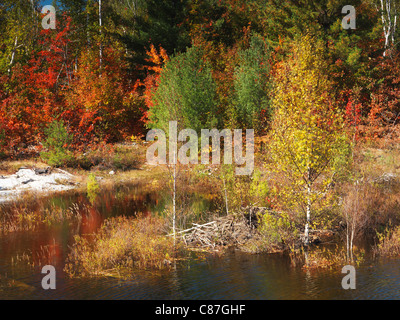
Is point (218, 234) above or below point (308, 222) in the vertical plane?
below

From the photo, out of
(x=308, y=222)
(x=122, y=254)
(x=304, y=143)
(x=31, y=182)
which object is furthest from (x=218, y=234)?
(x=31, y=182)

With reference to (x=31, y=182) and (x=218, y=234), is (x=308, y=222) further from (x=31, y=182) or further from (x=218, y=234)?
(x=31, y=182)

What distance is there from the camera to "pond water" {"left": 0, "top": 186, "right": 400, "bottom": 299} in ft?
42.9

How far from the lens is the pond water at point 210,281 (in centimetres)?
1308

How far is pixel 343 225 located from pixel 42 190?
21980 mm

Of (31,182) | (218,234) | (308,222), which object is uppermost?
(31,182)

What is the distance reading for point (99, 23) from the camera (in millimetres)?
46062

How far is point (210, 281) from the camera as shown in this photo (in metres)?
14.3

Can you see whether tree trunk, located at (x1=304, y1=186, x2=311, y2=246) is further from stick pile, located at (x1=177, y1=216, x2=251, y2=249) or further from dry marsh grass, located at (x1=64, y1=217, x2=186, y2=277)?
dry marsh grass, located at (x1=64, y1=217, x2=186, y2=277)

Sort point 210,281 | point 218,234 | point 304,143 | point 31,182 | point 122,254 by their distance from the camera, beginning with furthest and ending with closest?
point 31,182
point 218,234
point 304,143
point 122,254
point 210,281

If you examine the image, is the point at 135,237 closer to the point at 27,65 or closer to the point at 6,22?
the point at 27,65

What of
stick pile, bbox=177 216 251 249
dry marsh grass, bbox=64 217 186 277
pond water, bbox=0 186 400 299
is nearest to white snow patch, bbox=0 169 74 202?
pond water, bbox=0 186 400 299

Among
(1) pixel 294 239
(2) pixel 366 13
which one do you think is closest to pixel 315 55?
(2) pixel 366 13
